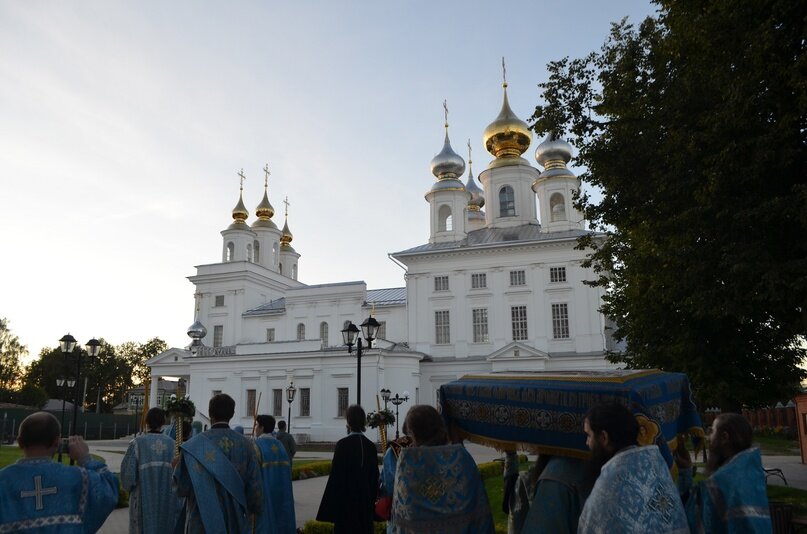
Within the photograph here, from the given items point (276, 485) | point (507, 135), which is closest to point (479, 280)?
point (507, 135)

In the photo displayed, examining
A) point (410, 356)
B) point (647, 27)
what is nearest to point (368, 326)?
point (647, 27)

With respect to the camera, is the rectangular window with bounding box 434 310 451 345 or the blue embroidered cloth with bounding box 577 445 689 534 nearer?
the blue embroidered cloth with bounding box 577 445 689 534

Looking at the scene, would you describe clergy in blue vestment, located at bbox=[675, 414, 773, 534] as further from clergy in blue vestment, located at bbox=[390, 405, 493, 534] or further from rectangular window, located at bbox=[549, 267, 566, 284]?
rectangular window, located at bbox=[549, 267, 566, 284]

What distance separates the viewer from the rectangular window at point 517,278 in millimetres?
40312

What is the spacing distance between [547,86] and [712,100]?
4541 millimetres

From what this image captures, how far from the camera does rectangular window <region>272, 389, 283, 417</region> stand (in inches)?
1607

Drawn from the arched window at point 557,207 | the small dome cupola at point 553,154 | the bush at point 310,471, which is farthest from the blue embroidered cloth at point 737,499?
the small dome cupola at point 553,154

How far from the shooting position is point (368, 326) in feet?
49.9

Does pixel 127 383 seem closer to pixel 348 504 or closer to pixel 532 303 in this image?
pixel 532 303

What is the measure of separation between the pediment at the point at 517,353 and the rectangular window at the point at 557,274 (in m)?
4.88

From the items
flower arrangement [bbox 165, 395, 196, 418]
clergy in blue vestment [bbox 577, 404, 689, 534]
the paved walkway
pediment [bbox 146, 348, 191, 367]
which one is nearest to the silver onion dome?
pediment [bbox 146, 348, 191, 367]

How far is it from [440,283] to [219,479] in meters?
36.3

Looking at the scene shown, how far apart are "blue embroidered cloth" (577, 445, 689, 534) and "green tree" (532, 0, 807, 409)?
27.7ft

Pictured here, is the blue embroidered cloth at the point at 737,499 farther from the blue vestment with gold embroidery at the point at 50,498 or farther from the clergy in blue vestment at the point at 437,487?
the blue vestment with gold embroidery at the point at 50,498
